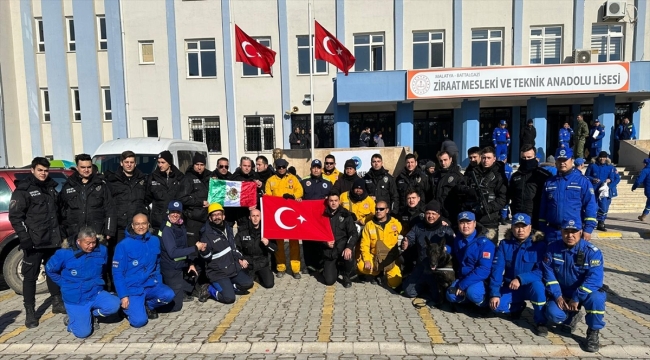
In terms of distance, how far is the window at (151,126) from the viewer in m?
18.8

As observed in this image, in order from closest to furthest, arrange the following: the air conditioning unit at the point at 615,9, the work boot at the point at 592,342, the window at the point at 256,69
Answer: the work boot at the point at 592,342 < the air conditioning unit at the point at 615,9 < the window at the point at 256,69

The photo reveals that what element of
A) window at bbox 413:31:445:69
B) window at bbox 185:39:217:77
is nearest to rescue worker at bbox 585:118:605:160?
window at bbox 413:31:445:69

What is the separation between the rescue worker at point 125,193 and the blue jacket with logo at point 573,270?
539cm

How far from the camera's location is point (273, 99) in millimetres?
18203

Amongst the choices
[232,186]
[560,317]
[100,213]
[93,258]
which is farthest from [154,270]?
[560,317]

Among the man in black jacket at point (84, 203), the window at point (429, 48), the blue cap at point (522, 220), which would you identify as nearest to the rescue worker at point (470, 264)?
the blue cap at point (522, 220)

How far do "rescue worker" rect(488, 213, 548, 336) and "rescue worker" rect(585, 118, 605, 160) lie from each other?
45.8ft

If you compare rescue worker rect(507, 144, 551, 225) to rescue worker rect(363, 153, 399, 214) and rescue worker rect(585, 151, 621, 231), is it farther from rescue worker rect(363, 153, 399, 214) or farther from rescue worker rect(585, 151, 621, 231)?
rescue worker rect(585, 151, 621, 231)

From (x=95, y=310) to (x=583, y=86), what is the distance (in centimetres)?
1732

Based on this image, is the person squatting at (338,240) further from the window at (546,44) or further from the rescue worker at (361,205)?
the window at (546,44)

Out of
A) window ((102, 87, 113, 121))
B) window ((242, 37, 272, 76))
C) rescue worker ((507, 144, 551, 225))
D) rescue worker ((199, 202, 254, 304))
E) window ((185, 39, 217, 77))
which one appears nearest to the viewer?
rescue worker ((507, 144, 551, 225))

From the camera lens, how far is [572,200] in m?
4.80

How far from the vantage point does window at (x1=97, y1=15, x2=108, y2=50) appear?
18625 mm

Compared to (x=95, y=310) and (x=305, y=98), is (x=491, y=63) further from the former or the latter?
(x=95, y=310)
